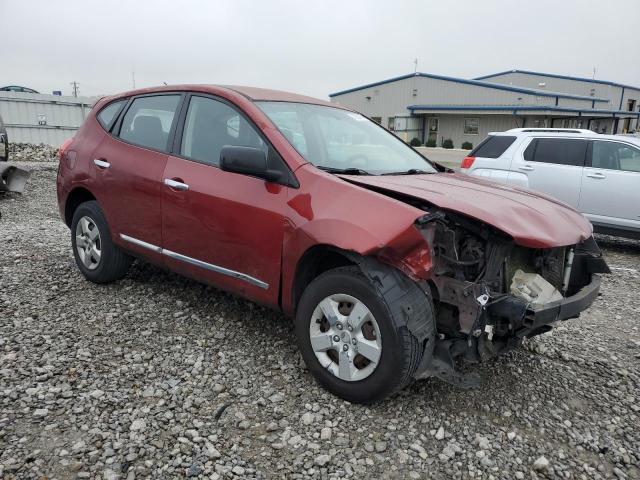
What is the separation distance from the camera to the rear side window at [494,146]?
8719 millimetres

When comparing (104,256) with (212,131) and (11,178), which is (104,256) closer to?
(212,131)

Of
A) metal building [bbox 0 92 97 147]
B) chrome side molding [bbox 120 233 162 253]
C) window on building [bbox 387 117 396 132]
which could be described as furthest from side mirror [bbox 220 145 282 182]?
window on building [bbox 387 117 396 132]

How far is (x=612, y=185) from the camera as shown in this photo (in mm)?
7617

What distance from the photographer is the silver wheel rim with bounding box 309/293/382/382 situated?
2.87m

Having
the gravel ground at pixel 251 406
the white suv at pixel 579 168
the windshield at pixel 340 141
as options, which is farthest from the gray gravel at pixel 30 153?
the windshield at pixel 340 141

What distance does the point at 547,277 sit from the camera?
329cm

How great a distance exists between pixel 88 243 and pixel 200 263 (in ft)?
5.25

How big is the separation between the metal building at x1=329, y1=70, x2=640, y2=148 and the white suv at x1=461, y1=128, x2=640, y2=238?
24.8 m

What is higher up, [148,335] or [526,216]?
[526,216]

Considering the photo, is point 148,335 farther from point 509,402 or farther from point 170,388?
point 509,402

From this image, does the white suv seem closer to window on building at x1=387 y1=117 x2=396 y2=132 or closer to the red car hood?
the red car hood

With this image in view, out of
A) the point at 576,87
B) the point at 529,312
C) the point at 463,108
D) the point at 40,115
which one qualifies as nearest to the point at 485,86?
the point at 463,108

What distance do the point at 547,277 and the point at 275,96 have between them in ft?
7.62

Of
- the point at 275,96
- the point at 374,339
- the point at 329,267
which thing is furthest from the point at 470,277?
the point at 275,96
